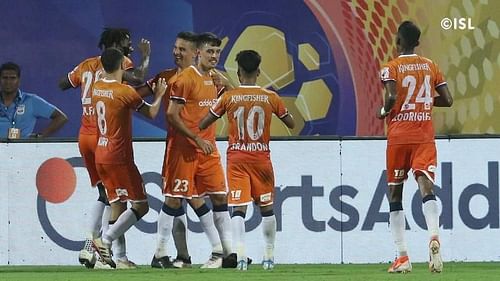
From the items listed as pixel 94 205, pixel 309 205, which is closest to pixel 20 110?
pixel 94 205

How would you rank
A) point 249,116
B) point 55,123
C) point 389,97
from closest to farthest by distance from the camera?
1. point 389,97
2. point 249,116
3. point 55,123

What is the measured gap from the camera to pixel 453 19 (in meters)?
18.7

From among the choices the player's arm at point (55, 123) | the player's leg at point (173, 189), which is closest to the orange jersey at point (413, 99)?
the player's leg at point (173, 189)

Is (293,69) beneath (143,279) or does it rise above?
above

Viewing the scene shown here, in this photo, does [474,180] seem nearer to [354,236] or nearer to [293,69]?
[354,236]

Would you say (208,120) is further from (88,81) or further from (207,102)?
(88,81)

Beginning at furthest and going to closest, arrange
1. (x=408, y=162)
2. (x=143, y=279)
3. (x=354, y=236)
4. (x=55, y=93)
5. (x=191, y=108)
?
1. (x=55, y=93)
2. (x=354, y=236)
3. (x=191, y=108)
4. (x=408, y=162)
5. (x=143, y=279)

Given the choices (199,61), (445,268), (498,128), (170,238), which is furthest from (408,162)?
(498,128)

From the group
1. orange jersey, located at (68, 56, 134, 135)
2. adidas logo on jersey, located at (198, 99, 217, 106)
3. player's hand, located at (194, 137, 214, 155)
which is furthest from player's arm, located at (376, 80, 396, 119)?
orange jersey, located at (68, 56, 134, 135)

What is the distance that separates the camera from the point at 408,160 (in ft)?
46.7

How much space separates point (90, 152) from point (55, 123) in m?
2.44

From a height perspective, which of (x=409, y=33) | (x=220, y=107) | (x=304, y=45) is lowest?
(x=220, y=107)

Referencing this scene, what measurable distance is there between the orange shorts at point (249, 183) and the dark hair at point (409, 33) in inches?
65.3

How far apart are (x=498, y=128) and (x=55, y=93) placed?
4581mm
